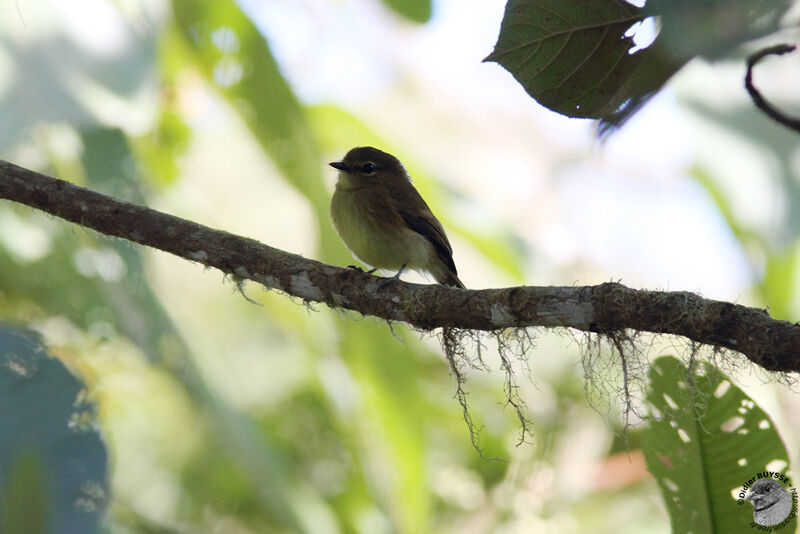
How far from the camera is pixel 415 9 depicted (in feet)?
12.7

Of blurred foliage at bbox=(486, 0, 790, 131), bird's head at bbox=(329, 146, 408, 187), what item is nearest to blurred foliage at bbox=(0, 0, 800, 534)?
bird's head at bbox=(329, 146, 408, 187)

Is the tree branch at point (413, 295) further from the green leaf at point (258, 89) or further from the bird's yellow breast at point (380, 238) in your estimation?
the green leaf at point (258, 89)

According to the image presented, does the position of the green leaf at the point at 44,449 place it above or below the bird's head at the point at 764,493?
above

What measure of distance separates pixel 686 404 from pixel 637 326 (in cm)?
49

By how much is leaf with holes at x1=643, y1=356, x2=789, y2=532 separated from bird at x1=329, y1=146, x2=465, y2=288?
1.57 meters

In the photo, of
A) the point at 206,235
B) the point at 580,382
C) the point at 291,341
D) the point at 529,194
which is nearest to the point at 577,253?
the point at 580,382

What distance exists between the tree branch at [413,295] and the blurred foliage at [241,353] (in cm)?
60

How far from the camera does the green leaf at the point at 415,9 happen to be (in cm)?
385

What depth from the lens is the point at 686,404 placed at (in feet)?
7.97

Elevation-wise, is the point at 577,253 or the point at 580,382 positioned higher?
the point at 577,253

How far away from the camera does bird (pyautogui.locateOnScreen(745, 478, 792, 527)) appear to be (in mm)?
2342

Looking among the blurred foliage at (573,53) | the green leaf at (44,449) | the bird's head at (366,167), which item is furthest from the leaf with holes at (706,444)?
the bird's head at (366,167)

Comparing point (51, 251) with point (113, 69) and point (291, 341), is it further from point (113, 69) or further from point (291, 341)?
point (291, 341)

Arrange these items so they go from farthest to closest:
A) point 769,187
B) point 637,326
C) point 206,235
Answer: point 769,187, point 206,235, point 637,326
